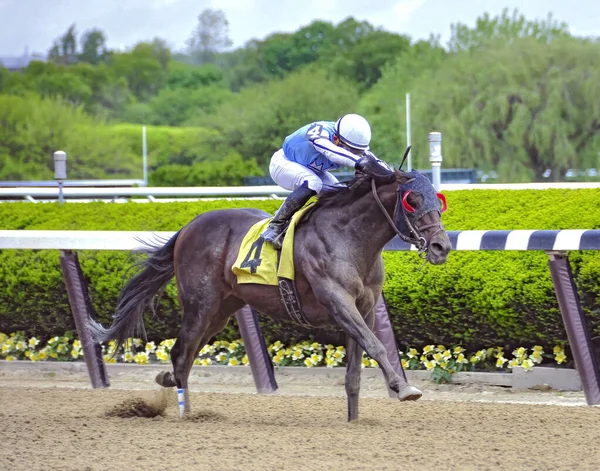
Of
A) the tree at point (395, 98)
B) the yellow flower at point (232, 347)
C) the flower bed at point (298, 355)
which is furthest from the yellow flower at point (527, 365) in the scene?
the tree at point (395, 98)

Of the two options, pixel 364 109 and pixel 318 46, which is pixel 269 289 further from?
pixel 318 46

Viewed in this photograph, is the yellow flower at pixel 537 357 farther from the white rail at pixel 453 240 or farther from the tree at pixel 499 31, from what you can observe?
the tree at pixel 499 31

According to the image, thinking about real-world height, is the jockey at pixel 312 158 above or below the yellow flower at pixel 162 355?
above

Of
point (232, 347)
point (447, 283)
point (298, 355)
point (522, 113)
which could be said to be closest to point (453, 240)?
point (447, 283)

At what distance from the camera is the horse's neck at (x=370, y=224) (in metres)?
4.77

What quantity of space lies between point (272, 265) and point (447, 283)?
159 centimetres

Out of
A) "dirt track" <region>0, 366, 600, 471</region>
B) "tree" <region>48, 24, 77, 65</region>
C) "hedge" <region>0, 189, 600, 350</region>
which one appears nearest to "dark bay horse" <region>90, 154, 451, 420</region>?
"dirt track" <region>0, 366, 600, 471</region>

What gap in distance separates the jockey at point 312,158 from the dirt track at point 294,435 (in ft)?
3.47

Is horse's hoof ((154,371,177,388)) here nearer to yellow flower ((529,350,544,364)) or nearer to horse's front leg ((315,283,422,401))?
horse's front leg ((315,283,422,401))

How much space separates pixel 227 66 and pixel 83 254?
2488 inches

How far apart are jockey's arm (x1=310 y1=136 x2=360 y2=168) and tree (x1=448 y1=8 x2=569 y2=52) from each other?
3130 cm

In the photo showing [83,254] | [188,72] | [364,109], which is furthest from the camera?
[188,72]

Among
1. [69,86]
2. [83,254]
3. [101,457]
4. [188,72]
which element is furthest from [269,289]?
[188,72]

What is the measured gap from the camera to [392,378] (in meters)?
4.42
